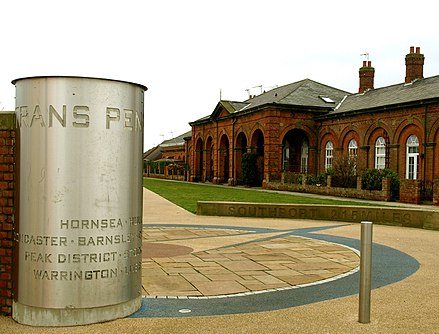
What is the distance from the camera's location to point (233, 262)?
832cm

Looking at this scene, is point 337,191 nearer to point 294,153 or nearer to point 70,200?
point 294,153

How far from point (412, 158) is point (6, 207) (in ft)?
96.1

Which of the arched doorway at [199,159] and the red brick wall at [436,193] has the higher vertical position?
the arched doorway at [199,159]

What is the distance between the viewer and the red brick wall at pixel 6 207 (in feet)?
17.0

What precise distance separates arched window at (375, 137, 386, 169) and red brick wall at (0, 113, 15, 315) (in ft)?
101

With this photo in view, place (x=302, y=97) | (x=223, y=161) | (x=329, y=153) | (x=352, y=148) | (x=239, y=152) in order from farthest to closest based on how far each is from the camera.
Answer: (x=223, y=161)
(x=239, y=152)
(x=302, y=97)
(x=329, y=153)
(x=352, y=148)

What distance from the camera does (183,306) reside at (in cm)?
562

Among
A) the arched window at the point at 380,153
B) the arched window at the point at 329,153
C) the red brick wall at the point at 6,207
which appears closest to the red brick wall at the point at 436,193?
the arched window at the point at 380,153

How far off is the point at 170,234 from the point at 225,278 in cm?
495

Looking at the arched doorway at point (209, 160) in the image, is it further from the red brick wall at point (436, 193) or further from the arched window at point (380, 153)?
the red brick wall at point (436, 193)

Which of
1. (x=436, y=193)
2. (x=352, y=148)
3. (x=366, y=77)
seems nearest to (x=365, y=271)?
(x=436, y=193)

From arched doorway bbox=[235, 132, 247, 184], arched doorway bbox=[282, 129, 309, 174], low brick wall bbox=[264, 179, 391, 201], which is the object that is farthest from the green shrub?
arched doorway bbox=[235, 132, 247, 184]

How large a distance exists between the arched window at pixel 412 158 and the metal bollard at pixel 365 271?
27.2m

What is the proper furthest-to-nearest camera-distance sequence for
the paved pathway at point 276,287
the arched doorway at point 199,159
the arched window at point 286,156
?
the arched doorway at point 199,159
the arched window at point 286,156
the paved pathway at point 276,287
